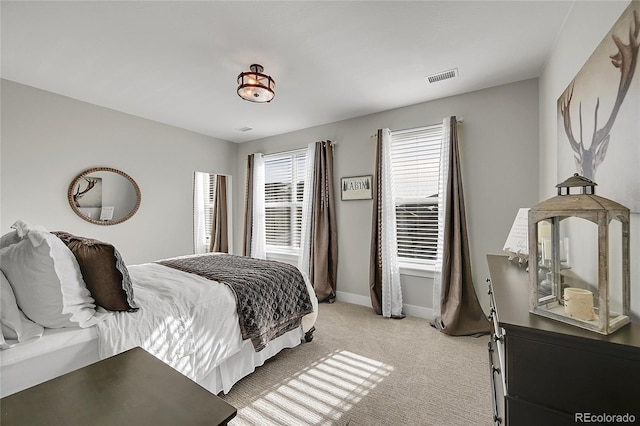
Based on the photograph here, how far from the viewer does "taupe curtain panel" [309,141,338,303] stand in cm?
394

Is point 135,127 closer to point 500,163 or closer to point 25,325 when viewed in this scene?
point 25,325

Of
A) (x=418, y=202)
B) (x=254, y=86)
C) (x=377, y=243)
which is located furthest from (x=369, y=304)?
(x=254, y=86)

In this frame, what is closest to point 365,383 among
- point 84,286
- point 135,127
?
point 84,286

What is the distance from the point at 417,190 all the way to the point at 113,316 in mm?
3176

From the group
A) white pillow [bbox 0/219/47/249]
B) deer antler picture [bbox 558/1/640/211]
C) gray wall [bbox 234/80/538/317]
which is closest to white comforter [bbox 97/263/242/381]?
white pillow [bbox 0/219/47/249]

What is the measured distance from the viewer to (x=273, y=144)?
15.3 ft

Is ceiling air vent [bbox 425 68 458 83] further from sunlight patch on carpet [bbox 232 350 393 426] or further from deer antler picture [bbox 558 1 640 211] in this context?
sunlight patch on carpet [bbox 232 350 393 426]

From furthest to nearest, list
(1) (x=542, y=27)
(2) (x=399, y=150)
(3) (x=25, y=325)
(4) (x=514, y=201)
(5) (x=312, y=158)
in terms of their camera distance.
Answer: (5) (x=312, y=158)
(2) (x=399, y=150)
(4) (x=514, y=201)
(1) (x=542, y=27)
(3) (x=25, y=325)

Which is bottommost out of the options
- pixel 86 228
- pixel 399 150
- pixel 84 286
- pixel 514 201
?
pixel 84 286

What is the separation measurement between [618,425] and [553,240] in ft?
2.07

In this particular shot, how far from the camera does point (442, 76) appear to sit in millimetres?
2635

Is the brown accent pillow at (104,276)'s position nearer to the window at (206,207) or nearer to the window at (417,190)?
the window at (417,190)

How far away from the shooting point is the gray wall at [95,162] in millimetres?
2736

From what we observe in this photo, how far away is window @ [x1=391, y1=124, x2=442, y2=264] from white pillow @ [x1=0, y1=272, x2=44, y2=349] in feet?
11.0
